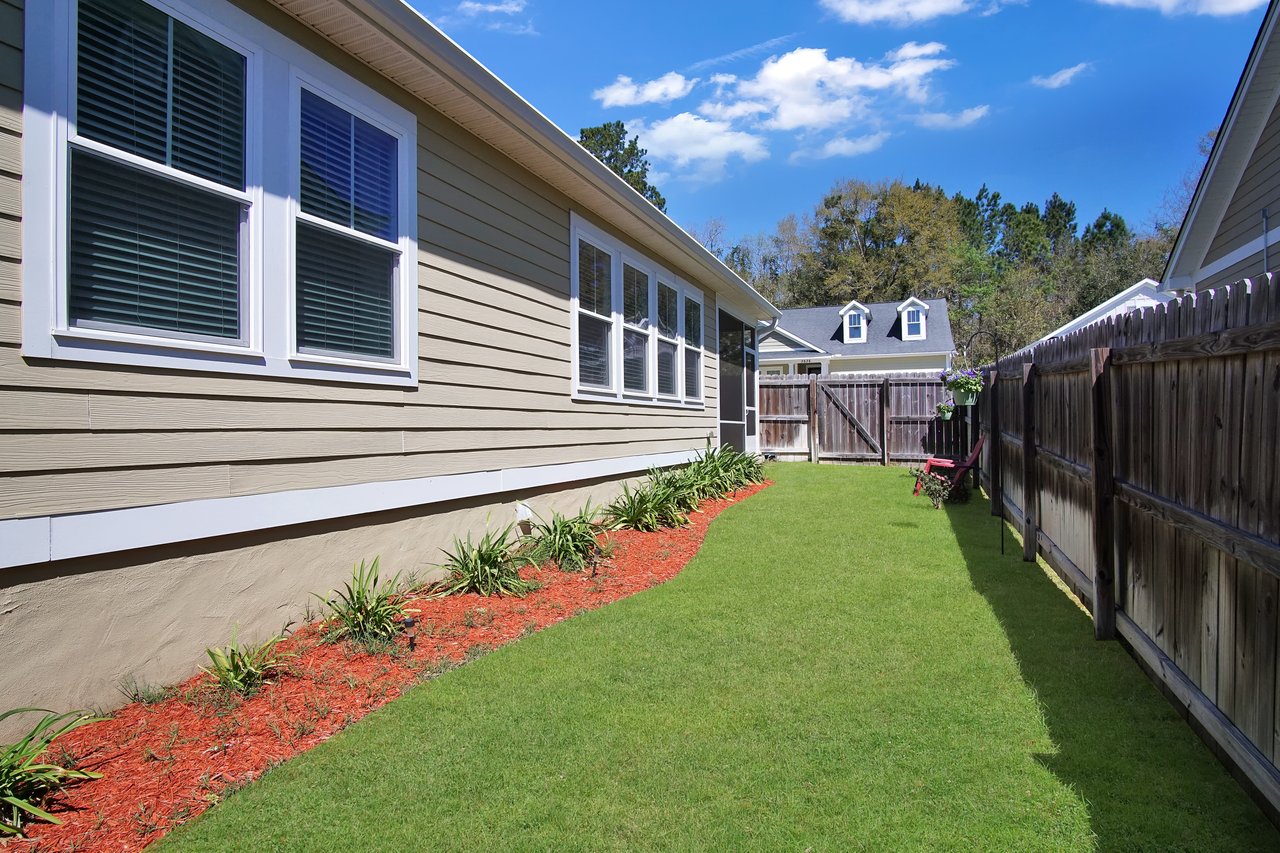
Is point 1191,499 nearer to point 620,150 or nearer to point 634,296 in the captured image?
point 634,296

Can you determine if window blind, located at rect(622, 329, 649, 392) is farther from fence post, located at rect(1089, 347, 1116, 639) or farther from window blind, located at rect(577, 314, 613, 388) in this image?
fence post, located at rect(1089, 347, 1116, 639)

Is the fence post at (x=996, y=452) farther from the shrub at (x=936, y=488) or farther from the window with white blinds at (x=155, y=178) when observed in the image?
the window with white blinds at (x=155, y=178)

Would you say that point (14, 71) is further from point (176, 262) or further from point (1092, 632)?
point (1092, 632)

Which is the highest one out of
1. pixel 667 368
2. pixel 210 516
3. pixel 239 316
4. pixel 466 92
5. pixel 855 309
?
pixel 855 309

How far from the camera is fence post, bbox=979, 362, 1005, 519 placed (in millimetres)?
8203

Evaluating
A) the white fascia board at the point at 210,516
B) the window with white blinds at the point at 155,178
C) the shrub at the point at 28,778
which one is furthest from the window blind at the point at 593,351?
the shrub at the point at 28,778

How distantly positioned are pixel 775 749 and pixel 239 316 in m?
3.33

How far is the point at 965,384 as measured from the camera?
1101 centimetres

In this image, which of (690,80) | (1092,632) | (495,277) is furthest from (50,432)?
(690,80)

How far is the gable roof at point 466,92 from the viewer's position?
4.10 m

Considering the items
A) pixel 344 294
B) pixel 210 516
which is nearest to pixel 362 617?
pixel 210 516

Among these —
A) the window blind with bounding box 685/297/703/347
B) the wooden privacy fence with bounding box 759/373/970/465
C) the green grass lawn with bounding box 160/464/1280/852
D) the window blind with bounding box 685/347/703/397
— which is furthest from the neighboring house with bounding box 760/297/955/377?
the green grass lawn with bounding box 160/464/1280/852

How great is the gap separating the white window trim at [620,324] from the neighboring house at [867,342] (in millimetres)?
16204

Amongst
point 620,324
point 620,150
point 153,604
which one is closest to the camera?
point 153,604
